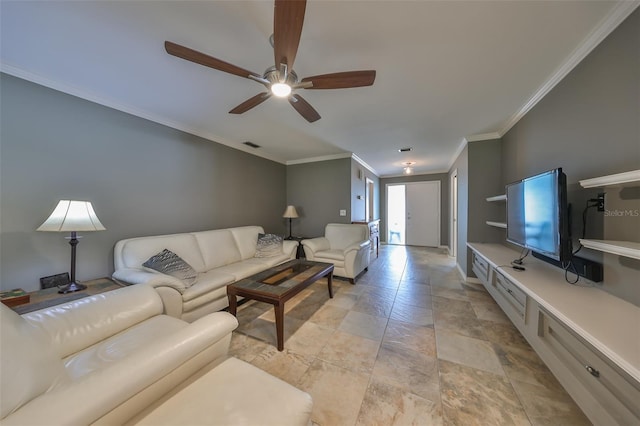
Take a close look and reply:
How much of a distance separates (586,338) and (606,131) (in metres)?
1.40

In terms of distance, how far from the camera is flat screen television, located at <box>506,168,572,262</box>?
144 cm

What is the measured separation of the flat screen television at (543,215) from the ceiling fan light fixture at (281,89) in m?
2.00

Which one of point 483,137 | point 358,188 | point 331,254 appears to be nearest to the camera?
point 483,137

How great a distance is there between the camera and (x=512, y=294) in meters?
1.79

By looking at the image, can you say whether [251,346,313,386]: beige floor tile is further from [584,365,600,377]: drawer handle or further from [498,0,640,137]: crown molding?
[498,0,640,137]: crown molding

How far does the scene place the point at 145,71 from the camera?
1.80 m

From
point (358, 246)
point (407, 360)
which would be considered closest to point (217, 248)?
point (358, 246)

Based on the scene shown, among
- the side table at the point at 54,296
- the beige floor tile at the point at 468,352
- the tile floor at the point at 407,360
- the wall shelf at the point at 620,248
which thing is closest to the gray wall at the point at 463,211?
the tile floor at the point at 407,360

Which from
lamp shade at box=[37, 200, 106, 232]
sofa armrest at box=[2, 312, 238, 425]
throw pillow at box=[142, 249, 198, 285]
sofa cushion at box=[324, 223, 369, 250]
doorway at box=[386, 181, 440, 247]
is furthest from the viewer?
doorway at box=[386, 181, 440, 247]

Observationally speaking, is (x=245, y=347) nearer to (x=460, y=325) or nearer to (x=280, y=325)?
(x=280, y=325)

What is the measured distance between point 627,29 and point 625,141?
672mm

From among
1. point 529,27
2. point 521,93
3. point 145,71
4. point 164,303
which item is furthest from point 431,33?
point 164,303

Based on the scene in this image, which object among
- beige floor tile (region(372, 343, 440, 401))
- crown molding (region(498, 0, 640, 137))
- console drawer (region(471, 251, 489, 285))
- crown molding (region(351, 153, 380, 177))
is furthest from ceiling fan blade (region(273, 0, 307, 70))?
crown molding (region(351, 153, 380, 177))

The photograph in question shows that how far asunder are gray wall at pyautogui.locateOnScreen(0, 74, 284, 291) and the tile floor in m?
1.62
